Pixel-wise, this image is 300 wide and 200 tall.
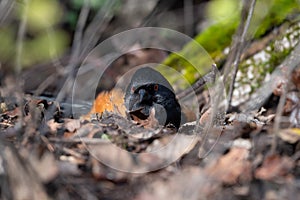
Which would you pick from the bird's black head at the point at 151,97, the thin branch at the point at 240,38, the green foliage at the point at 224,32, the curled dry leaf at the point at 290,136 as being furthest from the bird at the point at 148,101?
the green foliage at the point at 224,32

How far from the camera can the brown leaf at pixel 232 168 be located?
240 cm

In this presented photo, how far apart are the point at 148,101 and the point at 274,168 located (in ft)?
4.42

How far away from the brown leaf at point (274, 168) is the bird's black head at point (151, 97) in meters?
1.11

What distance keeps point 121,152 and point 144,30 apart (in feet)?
14.4

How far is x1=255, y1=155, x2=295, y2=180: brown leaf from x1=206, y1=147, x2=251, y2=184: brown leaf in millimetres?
64

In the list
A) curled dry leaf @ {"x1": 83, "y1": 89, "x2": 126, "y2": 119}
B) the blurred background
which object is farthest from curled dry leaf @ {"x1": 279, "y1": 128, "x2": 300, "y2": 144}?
the blurred background

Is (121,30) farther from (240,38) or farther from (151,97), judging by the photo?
(240,38)

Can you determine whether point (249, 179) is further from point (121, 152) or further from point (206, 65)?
point (206, 65)

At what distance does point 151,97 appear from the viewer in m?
3.65

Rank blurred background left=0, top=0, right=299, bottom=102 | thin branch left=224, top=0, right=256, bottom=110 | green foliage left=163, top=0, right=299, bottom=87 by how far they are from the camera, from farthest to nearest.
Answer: blurred background left=0, top=0, right=299, bottom=102 < green foliage left=163, top=0, right=299, bottom=87 < thin branch left=224, top=0, right=256, bottom=110

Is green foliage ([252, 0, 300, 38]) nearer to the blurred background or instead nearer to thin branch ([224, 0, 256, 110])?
the blurred background

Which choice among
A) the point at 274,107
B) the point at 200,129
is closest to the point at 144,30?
the point at 274,107

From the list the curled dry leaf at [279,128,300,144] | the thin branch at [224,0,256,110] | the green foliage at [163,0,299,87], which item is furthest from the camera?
the green foliage at [163,0,299,87]

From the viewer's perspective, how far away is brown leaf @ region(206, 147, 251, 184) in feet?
7.88
